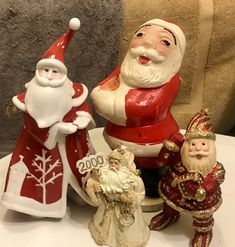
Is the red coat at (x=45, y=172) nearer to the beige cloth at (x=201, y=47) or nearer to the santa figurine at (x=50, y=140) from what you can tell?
the santa figurine at (x=50, y=140)

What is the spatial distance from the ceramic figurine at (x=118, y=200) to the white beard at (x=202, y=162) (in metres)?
0.06

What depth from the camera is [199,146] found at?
0.62m

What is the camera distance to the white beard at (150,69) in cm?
68

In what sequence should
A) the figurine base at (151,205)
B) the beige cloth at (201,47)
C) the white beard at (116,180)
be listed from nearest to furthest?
the white beard at (116,180) → the figurine base at (151,205) → the beige cloth at (201,47)

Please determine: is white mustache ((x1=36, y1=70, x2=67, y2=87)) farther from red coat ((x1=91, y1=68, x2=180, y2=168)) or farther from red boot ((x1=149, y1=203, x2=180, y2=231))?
red boot ((x1=149, y1=203, x2=180, y2=231))

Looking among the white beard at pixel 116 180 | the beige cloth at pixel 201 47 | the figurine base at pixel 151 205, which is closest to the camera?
the white beard at pixel 116 180

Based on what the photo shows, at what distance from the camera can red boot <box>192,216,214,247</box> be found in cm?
65

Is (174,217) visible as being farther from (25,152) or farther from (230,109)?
(230,109)

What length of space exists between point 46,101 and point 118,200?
0.15 meters

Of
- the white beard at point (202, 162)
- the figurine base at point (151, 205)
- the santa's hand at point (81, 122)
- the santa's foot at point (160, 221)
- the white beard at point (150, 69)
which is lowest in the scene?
the figurine base at point (151, 205)

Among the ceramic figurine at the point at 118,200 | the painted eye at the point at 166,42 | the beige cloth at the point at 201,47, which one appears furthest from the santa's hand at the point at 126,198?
the beige cloth at the point at 201,47

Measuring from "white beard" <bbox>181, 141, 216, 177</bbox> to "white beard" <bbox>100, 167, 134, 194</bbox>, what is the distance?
2.7 inches

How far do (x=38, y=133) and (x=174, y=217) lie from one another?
0.22m

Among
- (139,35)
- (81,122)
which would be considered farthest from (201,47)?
(81,122)
